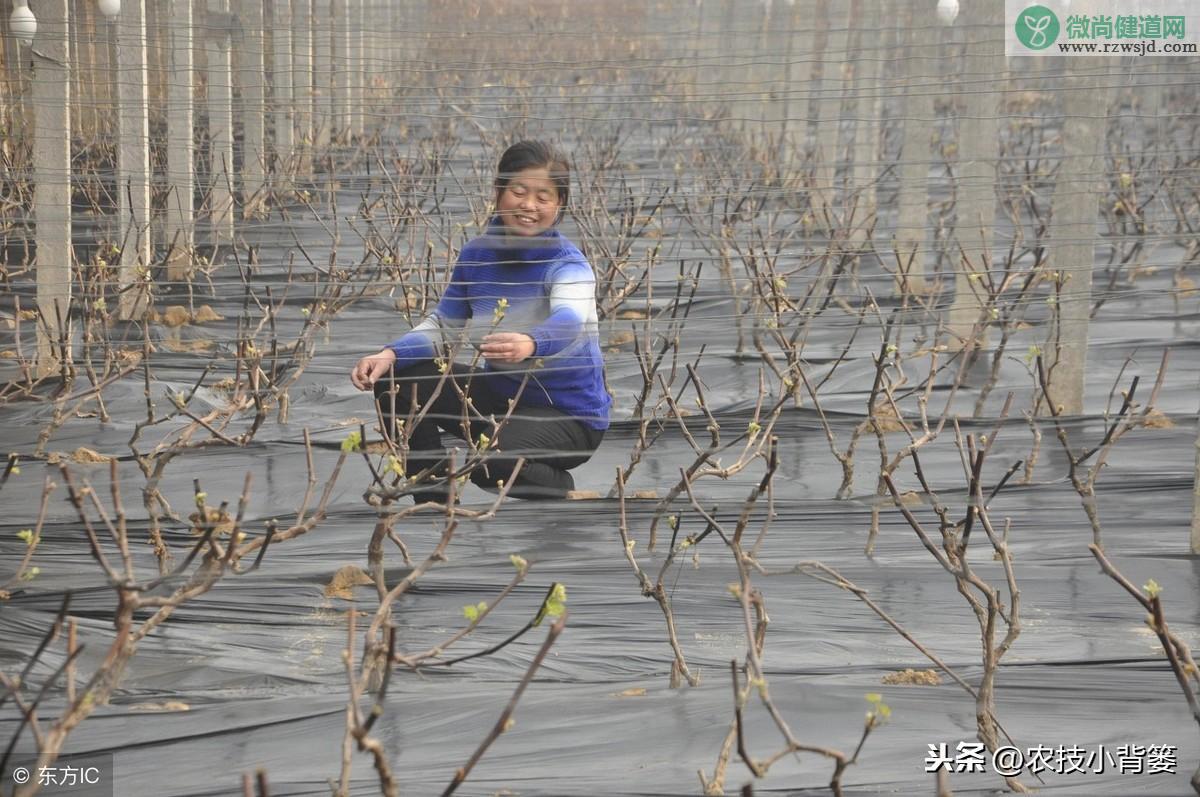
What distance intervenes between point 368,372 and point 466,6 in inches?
524

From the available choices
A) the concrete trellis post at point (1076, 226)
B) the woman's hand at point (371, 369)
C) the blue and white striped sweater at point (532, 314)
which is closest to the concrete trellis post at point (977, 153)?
the concrete trellis post at point (1076, 226)

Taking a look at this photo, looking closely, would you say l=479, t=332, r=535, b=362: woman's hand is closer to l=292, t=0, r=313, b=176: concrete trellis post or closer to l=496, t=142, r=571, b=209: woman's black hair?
l=496, t=142, r=571, b=209: woman's black hair

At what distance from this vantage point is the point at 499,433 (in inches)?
124

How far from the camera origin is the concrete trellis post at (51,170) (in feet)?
14.1

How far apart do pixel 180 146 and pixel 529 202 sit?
2904 millimetres

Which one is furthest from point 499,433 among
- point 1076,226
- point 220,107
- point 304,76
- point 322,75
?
point 322,75

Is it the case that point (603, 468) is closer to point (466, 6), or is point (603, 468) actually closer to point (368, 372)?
point (368, 372)

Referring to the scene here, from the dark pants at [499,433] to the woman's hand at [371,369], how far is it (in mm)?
27

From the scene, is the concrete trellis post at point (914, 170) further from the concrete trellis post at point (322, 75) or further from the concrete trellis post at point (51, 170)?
the concrete trellis post at point (51, 170)

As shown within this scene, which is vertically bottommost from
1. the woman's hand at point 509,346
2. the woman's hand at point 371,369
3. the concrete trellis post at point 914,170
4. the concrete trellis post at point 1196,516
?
the concrete trellis post at point 1196,516

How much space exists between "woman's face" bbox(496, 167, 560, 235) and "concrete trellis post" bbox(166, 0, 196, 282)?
2429 mm

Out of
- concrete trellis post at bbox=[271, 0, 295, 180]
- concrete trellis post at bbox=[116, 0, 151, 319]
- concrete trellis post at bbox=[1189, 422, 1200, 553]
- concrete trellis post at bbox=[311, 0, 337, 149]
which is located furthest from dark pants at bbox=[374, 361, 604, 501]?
concrete trellis post at bbox=[271, 0, 295, 180]

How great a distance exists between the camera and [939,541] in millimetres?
3027

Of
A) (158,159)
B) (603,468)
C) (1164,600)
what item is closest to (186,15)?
(158,159)
